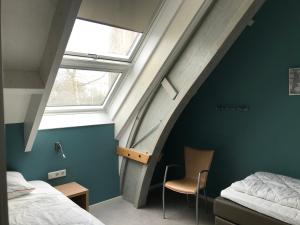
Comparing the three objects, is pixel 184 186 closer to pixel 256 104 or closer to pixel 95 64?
pixel 256 104

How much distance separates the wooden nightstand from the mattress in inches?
15.5

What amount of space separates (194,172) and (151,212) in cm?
78

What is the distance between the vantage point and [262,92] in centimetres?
288

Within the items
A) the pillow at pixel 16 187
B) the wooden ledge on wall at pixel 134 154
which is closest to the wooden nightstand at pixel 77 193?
the pillow at pixel 16 187

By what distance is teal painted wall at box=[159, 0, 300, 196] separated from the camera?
267 centimetres

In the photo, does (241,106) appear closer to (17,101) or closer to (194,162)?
(194,162)

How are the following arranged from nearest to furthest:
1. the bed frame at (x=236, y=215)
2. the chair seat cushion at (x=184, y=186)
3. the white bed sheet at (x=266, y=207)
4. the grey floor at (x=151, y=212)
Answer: the white bed sheet at (x=266, y=207), the bed frame at (x=236, y=215), the chair seat cushion at (x=184, y=186), the grey floor at (x=151, y=212)

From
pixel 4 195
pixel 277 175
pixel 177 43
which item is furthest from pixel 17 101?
pixel 277 175

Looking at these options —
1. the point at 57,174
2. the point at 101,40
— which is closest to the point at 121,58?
the point at 101,40

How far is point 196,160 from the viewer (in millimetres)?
3387

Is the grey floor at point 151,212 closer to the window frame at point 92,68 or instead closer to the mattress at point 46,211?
the mattress at point 46,211

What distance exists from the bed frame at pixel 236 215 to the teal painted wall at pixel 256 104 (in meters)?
0.83

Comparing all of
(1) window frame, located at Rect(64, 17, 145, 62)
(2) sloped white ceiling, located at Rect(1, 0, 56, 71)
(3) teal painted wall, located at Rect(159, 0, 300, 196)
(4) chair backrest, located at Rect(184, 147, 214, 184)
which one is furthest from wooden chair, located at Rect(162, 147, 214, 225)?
(2) sloped white ceiling, located at Rect(1, 0, 56, 71)

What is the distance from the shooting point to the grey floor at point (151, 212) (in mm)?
2998
